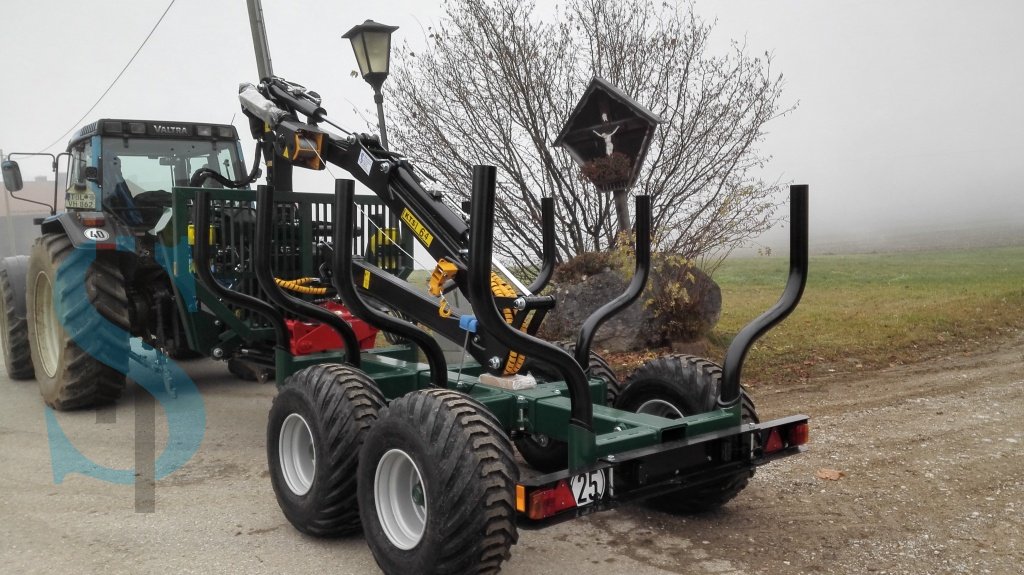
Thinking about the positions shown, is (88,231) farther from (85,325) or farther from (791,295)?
(791,295)

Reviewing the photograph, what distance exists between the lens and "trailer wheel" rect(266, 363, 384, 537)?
400 centimetres

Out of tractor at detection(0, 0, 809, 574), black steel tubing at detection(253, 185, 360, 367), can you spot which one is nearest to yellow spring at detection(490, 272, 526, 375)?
tractor at detection(0, 0, 809, 574)

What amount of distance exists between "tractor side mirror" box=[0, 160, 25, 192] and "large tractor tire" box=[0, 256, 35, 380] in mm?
860

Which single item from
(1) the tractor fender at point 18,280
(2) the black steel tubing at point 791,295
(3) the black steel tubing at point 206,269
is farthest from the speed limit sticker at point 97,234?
(2) the black steel tubing at point 791,295

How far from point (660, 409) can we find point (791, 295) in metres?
1.12

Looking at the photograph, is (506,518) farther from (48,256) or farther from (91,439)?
(48,256)

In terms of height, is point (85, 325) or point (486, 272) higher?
point (486, 272)

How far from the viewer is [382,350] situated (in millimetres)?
5859

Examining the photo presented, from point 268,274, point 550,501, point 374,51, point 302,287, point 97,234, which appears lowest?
point 550,501

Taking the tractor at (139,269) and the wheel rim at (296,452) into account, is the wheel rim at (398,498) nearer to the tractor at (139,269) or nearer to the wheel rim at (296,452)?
the wheel rim at (296,452)

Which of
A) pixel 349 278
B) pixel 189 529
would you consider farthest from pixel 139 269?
pixel 349 278

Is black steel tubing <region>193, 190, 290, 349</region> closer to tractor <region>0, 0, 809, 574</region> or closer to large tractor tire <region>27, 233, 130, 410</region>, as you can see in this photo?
tractor <region>0, 0, 809, 574</region>

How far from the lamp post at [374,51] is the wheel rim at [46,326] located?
352 centimetres

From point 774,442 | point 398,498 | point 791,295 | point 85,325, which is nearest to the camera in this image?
point 398,498
